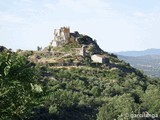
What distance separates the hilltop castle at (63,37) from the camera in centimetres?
15388

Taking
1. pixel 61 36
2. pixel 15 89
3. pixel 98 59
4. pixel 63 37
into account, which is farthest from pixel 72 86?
pixel 15 89

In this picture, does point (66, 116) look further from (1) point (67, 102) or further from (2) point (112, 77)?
(2) point (112, 77)

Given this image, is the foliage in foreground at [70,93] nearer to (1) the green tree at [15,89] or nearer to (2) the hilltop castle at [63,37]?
(1) the green tree at [15,89]

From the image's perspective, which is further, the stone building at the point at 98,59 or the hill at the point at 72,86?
the stone building at the point at 98,59

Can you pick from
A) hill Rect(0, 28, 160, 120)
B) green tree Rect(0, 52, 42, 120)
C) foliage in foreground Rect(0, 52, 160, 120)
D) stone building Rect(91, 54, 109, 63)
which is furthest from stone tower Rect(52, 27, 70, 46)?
green tree Rect(0, 52, 42, 120)

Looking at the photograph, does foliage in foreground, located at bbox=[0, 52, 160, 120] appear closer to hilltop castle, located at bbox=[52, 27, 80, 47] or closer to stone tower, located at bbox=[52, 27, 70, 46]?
hilltop castle, located at bbox=[52, 27, 80, 47]

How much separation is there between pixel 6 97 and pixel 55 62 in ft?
347

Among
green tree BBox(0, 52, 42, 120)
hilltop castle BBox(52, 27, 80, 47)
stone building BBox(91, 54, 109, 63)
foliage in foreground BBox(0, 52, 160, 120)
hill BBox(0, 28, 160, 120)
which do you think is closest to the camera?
green tree BBox(0, 52, 42, 120)

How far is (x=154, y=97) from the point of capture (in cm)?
10044

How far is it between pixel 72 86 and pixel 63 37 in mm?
53222

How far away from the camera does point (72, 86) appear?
103875mm

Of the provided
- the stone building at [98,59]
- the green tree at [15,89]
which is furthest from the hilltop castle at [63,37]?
the green tree at [15,89]

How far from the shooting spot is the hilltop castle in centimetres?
15388

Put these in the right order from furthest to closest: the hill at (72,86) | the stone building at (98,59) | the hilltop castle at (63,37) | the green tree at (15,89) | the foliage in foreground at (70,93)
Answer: the hilltop castle at (63,37) → the stone building at (98,59) → the hill at (72,86) → the foliage in foreground at (70,93) → the green tree at (15,89)
